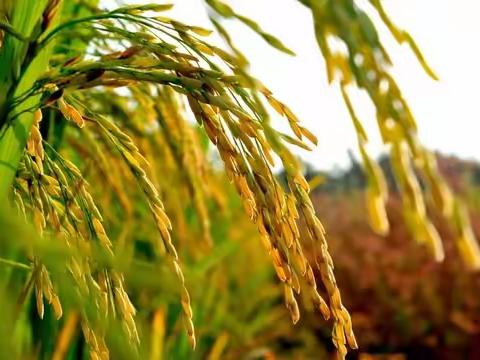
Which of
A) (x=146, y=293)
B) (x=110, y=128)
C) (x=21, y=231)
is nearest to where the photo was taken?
(x=21, y=231)

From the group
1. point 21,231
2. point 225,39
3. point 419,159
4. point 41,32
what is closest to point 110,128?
point 41,32

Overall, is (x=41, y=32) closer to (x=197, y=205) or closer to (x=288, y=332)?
(x=197, y=205)

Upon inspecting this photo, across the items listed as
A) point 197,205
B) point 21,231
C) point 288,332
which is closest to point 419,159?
point 21,231

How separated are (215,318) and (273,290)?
963 mm

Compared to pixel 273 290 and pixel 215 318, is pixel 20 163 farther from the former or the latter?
pixel 273 290

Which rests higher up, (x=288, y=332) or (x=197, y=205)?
(x=197, y=205)

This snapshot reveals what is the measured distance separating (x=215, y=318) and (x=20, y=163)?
103 inches

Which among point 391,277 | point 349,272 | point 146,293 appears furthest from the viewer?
point 349,272

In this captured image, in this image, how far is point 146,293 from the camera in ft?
12.2

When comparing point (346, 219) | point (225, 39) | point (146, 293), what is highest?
point (225, 39)

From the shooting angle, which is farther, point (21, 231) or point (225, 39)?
point (225, 39)

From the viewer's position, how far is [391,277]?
5.05 m

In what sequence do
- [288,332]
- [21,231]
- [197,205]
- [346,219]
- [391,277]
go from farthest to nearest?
[346,219] → [391,277] → [288,332] → [197,205] → [21,231]

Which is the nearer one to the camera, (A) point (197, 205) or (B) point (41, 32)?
(B) point (41, 32)
